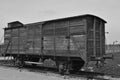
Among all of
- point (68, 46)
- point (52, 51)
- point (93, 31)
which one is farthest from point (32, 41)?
point (93, 31)

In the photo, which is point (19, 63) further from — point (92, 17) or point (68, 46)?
point (92, 17)

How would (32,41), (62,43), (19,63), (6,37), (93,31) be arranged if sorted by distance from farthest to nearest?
(6,37) → (19,63) → (32,41) → (62,43) → (93,31)

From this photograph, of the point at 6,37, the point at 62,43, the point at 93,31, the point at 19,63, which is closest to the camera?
the point at 93,31

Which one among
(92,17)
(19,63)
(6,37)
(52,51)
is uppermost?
(92,17)

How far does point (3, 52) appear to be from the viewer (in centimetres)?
1877

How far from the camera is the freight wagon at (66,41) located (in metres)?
11.7

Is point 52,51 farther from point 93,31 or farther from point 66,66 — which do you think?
point 93,31

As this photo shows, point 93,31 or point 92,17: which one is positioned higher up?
point 92,17

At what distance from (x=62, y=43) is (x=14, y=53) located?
673 centimetres

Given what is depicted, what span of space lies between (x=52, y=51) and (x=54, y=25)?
212 cm

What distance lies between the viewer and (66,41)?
→ 12633 mm

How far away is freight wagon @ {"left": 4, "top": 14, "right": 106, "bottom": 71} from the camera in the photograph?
11680mm

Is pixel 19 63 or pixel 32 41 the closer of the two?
pixel 32 41

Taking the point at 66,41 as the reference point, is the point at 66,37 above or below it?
above
